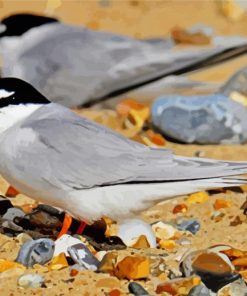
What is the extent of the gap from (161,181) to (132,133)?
5.95ft

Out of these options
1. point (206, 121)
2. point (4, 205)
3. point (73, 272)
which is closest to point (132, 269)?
point (73, 272)

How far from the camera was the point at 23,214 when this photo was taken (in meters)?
4.33

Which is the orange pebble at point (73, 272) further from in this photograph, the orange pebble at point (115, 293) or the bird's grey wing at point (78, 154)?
the bird's grey wing at point (78, 154)

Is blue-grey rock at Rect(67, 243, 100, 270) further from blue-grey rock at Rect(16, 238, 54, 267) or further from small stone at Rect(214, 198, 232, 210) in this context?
small stone at Rect(214, 198, 232, 210)

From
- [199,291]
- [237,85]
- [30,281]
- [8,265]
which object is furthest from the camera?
[237,85]

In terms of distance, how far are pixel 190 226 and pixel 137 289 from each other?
0.72 metres

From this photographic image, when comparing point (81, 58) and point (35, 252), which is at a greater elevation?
point (35, 252)

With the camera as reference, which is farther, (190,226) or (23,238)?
(190,226)

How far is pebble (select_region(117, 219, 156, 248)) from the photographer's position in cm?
404

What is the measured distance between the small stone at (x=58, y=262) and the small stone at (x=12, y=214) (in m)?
0.48

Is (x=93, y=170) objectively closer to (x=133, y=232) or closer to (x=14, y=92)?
(x=133, y=232)

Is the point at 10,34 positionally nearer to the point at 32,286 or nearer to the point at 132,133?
the point at 132,133

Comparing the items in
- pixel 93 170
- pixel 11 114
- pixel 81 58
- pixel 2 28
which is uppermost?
pixel 11 114

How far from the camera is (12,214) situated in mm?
4324
